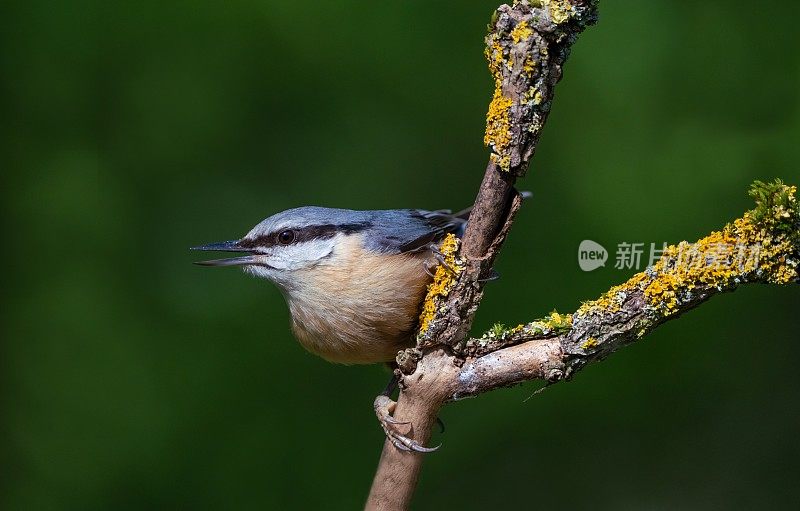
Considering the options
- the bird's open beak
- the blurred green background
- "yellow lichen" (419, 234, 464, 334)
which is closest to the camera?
"yellow lichen" (419, 234, 464, 334)

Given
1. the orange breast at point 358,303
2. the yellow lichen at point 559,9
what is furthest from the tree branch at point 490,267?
the orange breast at point 358,303

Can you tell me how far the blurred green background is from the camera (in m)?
3.24

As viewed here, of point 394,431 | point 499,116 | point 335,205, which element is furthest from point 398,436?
point 335,205

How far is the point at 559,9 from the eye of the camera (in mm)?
1604

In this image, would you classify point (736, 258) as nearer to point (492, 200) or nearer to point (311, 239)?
point (492, 200)

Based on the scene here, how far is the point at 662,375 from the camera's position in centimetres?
319

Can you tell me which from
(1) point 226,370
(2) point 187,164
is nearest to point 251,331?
(1) point 226,370

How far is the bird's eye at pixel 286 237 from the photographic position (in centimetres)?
253

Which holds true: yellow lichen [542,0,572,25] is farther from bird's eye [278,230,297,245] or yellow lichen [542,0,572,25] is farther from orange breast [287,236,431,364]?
bird's eye [278,230,297,245]

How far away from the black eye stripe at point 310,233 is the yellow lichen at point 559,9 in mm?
1072

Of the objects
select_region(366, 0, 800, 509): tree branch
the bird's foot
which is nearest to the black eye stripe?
select_region(366, 0, 800, 509): tree branch

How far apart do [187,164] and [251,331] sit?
788 millimetres

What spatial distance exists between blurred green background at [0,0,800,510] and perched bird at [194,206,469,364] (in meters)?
0.94

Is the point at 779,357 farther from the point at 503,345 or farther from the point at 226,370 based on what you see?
the point at 226,370
